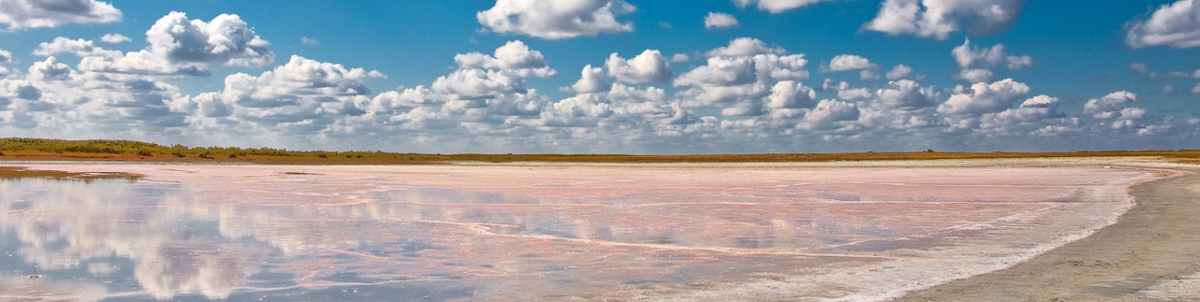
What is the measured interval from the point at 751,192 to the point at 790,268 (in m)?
20.1

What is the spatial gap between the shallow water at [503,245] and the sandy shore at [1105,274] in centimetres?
56

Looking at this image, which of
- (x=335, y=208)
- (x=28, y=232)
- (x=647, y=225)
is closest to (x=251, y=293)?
(x=28, y=232)

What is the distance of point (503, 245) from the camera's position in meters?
14.1

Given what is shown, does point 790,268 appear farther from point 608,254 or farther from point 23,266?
point 23,266

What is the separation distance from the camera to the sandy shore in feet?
29.3

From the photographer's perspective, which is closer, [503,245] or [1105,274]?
[1105,274]

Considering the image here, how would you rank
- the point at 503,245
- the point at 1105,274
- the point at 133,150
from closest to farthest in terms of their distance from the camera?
the point at 1105,274 → the point at 503,245 → the point at 133,150

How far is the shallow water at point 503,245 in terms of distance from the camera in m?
9.77

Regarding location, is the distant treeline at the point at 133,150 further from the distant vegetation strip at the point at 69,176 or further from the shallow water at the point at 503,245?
the shallow water at the point at 503,245

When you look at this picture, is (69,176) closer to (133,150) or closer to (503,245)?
(503,245)

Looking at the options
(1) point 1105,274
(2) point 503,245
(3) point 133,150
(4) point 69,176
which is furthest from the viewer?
(3) point 133,150

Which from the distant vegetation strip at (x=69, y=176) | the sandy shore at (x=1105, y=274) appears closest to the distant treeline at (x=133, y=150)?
the distant vegetation strip at (x=69, y=176)

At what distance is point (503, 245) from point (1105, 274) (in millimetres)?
8571

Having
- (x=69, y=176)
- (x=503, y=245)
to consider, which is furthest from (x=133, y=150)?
(x=503, y=245)
